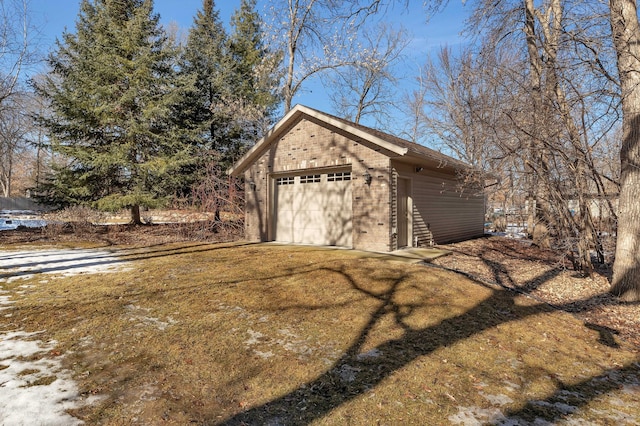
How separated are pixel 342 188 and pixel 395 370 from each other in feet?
23.9

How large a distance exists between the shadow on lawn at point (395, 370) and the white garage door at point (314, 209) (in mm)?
4721

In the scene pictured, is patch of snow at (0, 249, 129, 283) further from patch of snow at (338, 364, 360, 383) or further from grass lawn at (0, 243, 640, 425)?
patch of snow at (338, 364, 360, 383)

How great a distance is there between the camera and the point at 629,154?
6152 mm

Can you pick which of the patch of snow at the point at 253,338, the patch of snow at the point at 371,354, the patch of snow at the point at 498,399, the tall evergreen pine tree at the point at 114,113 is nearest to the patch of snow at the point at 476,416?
the patch of snow at the point at 498,399

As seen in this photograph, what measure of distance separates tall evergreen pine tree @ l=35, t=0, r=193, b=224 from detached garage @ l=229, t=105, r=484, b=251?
558cm

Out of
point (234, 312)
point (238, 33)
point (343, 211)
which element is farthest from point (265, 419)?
point (238, 33)

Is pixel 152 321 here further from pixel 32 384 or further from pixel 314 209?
pixel 314 209

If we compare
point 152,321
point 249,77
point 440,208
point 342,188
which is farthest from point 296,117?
point 249,77

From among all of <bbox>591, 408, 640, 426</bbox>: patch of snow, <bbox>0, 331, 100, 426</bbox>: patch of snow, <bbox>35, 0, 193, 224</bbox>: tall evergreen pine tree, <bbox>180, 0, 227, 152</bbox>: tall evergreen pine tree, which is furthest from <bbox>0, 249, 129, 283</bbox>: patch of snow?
<bbox>180, 0, 227, 152</bbox>: tall evergreen pine tree

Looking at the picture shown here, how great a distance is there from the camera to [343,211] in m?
10.3

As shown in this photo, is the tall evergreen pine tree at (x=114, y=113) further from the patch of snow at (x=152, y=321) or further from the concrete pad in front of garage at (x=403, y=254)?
the patch of snow at (x=152, y=321)

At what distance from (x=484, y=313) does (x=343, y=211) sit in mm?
5639

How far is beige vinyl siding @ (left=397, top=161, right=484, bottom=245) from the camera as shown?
35.2 feet

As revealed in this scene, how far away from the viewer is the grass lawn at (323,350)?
2.75m
